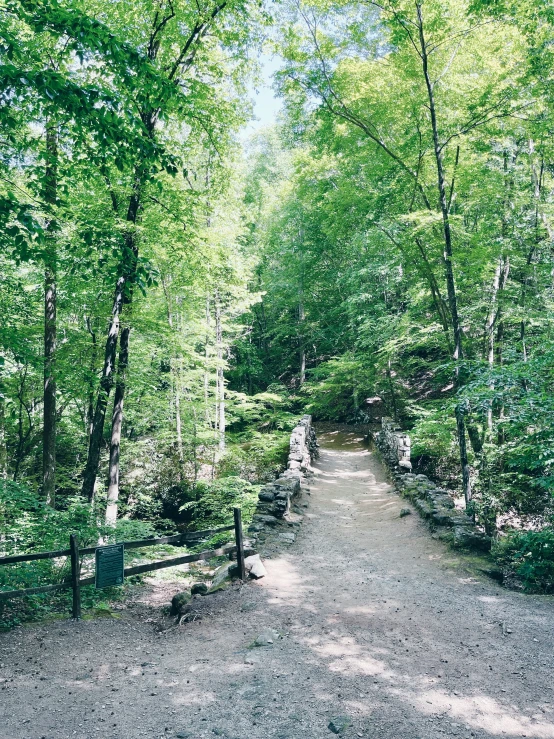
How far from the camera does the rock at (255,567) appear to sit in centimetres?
618

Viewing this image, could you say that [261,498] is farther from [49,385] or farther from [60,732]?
[60,732]

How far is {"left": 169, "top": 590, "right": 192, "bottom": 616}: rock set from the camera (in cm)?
528

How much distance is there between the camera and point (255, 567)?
20.5 ft

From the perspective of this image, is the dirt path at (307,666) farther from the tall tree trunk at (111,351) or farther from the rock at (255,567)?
the tall tree trunk at (111,351)

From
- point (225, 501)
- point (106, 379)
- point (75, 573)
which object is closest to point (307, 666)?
point (75, 573)

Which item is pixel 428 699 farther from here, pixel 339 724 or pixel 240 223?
pixel 240 223

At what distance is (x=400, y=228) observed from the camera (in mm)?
12023

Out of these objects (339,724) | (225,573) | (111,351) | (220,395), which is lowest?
(225,573)

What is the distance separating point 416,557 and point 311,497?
4.21 meters

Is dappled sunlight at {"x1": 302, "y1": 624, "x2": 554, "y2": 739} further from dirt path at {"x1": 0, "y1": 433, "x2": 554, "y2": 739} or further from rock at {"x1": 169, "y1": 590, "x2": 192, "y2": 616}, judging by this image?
rock at {"x1": 169, "y1": 590, "x2": 192, "y2": 616}

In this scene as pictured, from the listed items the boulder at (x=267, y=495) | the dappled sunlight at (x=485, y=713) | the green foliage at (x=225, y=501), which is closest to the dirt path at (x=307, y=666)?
the dappled sunlight at (x=485, y=713)

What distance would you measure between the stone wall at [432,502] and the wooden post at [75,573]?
552 centimetres

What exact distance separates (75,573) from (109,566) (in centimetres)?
38

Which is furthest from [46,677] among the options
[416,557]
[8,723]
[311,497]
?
[311,497]
